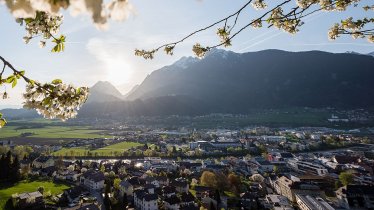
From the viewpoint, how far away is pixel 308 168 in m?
64.3

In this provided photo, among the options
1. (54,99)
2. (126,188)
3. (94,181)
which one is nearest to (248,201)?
(126,188)

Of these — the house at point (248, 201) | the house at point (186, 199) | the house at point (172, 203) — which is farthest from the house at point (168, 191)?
the house at point (248, 201)

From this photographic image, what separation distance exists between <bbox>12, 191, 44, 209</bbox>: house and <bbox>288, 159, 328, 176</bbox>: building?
5021 cm

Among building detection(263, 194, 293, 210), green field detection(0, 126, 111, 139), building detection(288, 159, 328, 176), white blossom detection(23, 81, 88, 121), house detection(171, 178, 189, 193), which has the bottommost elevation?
building detection(288, 159, 328, 176)

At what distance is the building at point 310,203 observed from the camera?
3695 cm

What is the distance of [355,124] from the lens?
506ft

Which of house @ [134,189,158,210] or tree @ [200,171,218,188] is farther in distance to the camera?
tree @ [200,171,218,188]

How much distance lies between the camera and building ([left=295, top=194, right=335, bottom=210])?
36950 millimetres

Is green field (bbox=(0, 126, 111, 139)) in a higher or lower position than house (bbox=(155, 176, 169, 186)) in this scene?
higher

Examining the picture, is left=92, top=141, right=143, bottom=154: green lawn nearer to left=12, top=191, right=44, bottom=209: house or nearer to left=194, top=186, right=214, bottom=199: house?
left=194, top=186, right=214, bottom=199: house

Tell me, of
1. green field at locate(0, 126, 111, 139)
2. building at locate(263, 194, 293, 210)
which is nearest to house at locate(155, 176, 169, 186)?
building at locate(263, 194, 293, 210)

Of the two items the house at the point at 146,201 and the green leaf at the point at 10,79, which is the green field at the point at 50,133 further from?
the green leaf at the point at 10,79

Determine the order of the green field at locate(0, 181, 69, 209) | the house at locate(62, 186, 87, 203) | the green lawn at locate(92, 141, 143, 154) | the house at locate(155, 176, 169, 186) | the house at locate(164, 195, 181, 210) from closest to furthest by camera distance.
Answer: the house at locate(164, 195, 181, 210), the green field at locate(0, 181, 69, 209), the house at locate(62, 186, 87, 203), the house at locate(155, 176, 169, 186), the green lawn at locate(92, 141, 143, 154)

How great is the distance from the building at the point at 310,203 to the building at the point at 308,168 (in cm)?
1951
